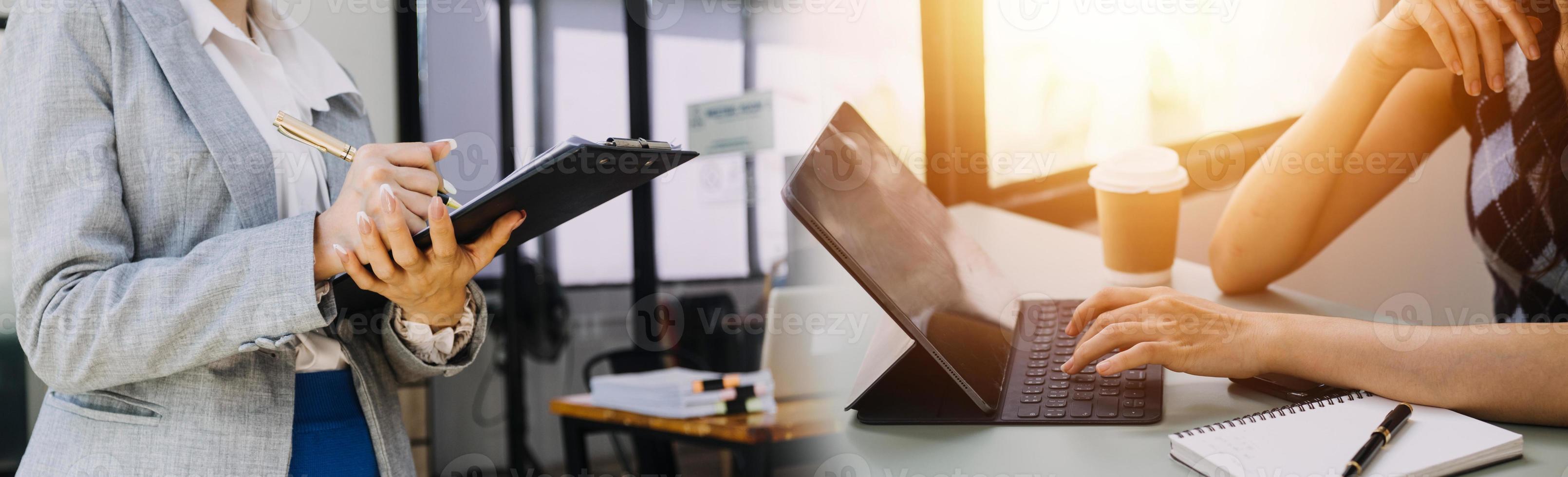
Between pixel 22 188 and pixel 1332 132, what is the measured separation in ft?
4.26

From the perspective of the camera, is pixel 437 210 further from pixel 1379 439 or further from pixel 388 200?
pixel 1379 439

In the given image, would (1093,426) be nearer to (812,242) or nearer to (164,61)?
(812,242)

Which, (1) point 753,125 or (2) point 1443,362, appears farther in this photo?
(1) point 753,125

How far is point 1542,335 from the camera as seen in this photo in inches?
32.0

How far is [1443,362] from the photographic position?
83 cm

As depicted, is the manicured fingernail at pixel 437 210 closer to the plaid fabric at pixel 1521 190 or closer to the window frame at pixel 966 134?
the window frame at pixel 966 134

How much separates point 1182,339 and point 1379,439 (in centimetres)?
24

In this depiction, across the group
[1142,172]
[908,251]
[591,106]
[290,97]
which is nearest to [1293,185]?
[1142,172]

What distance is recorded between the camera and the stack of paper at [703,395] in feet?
5.63

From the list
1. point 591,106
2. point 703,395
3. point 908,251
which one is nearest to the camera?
point 908,251

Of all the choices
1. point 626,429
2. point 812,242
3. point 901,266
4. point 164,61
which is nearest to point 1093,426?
point 901,266

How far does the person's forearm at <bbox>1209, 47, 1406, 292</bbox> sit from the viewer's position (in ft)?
3.03

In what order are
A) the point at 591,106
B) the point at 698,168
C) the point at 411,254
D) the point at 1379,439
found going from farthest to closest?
the point at 591,106
the point at 698,168
the point at 411,254
the point at 1379,439

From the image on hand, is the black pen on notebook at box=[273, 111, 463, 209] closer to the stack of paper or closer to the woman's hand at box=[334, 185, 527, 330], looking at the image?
the woman's hand at box=[334, 185, 527, 330]
